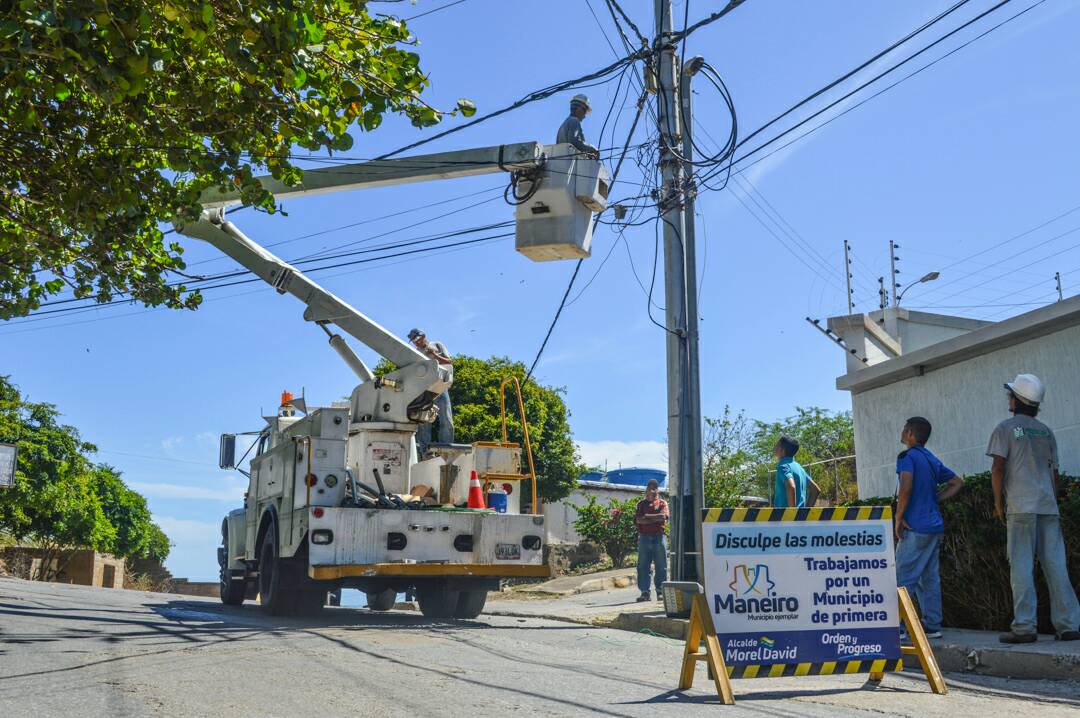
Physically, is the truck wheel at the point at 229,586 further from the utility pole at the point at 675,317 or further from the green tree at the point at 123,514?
the green tree at the point at 123,514

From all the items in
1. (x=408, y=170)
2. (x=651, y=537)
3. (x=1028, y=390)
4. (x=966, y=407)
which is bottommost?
(x=651, y=537)

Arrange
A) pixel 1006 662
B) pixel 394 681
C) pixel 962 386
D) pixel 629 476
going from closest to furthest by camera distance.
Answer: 1. pixel 394 681
2. pixel 1006 662
3. pixel 962 386
4. pixel 629 476

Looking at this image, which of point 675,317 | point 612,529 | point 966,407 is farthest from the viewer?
point 612,529

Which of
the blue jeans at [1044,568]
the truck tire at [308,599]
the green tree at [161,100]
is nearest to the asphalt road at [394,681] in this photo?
the blue jeans at [1044,568]

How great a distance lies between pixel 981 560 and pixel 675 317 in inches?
166

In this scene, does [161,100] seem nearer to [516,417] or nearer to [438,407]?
[438,407]

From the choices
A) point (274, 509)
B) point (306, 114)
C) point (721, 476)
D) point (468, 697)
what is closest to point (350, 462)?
point (274, 509)

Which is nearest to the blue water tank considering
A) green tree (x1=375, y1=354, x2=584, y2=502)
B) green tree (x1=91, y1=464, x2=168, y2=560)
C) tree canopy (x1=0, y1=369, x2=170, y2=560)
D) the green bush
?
green tree (x1=375, y1=354, x2=584, y2=502)

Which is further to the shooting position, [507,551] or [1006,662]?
[507,551]

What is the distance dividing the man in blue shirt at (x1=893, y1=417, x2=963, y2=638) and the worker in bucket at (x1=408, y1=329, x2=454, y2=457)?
5728mm

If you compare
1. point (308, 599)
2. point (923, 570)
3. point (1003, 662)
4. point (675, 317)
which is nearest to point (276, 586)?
point (308, 599)

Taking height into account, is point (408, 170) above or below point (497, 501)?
above

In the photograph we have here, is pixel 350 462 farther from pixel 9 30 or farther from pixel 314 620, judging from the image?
pixel 9 30

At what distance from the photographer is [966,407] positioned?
476 inches
